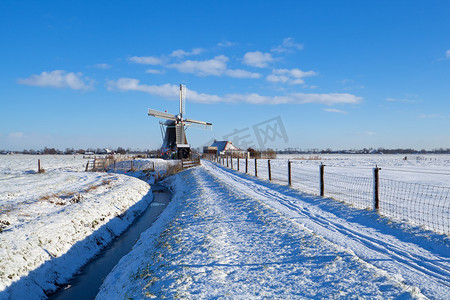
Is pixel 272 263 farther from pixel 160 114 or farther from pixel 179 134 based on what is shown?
pixel 160 114

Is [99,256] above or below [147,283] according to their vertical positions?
below

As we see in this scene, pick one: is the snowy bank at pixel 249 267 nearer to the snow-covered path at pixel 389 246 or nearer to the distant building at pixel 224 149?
the snow-covered path at pixel 389 246

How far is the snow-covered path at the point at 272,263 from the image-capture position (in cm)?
456

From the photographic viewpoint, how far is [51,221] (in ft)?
32.4

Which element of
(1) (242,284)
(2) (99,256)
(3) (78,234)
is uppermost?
(1) (242,284)

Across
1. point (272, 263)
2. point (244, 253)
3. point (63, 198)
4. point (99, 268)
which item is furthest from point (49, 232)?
point (272, 263)

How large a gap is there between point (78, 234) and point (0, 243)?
2739mm

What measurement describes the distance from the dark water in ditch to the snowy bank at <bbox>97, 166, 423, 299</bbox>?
558 mm

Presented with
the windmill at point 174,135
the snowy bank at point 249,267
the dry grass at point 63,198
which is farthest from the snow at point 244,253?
the windmill at point 174,135

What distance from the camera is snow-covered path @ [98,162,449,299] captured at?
4.56 meters

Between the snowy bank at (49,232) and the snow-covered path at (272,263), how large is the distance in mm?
1894

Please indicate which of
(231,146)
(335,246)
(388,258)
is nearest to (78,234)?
(335,246)

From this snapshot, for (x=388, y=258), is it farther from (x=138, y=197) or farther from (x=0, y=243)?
(x=138, y=197)

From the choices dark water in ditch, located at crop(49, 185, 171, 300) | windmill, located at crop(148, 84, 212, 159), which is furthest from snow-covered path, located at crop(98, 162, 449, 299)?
windmill, located at crop(148, 84, 212, 159)
